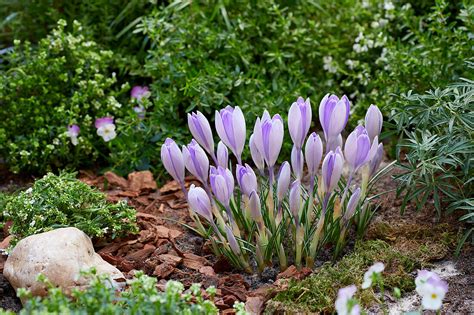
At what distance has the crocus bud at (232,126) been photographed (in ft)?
10.5

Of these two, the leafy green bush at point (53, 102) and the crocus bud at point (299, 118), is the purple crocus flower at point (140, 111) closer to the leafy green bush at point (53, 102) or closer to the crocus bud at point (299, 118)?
the leafy green bush at point (53, 102)

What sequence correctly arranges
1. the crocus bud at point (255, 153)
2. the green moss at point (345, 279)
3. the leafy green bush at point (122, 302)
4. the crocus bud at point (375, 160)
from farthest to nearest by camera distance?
the crocus bud at point (375, 160)
the crocus bud at point (255, 153)
the green moss at point (345, 279)
the leafy green bush at point (122, 302)

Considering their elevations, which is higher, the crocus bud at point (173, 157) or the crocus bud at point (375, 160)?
the crocus bud at point (173, 157)

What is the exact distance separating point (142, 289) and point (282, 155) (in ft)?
6.97

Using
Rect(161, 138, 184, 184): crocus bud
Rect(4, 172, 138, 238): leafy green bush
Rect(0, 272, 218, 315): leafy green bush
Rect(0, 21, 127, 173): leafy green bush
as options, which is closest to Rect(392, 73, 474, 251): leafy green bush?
Rect(161, 138, 184, 184): crocus bud

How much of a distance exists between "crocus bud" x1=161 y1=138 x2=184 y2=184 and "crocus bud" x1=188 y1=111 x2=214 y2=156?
13 centimetres

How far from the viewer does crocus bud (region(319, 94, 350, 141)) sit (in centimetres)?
316

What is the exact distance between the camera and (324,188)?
3.24 metres

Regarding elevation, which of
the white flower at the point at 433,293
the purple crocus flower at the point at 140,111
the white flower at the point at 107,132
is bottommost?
the white flower at the point at 433,293

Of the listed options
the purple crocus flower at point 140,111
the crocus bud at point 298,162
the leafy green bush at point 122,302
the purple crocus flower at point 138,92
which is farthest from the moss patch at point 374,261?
the purple crocus flower at point 138,92

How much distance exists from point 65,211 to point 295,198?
1159 mm

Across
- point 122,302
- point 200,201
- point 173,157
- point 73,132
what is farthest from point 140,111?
point 122,302

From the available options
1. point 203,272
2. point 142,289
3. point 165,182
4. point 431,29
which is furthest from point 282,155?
point 142,289

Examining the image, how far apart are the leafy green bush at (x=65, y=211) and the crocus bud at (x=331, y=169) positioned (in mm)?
1021
